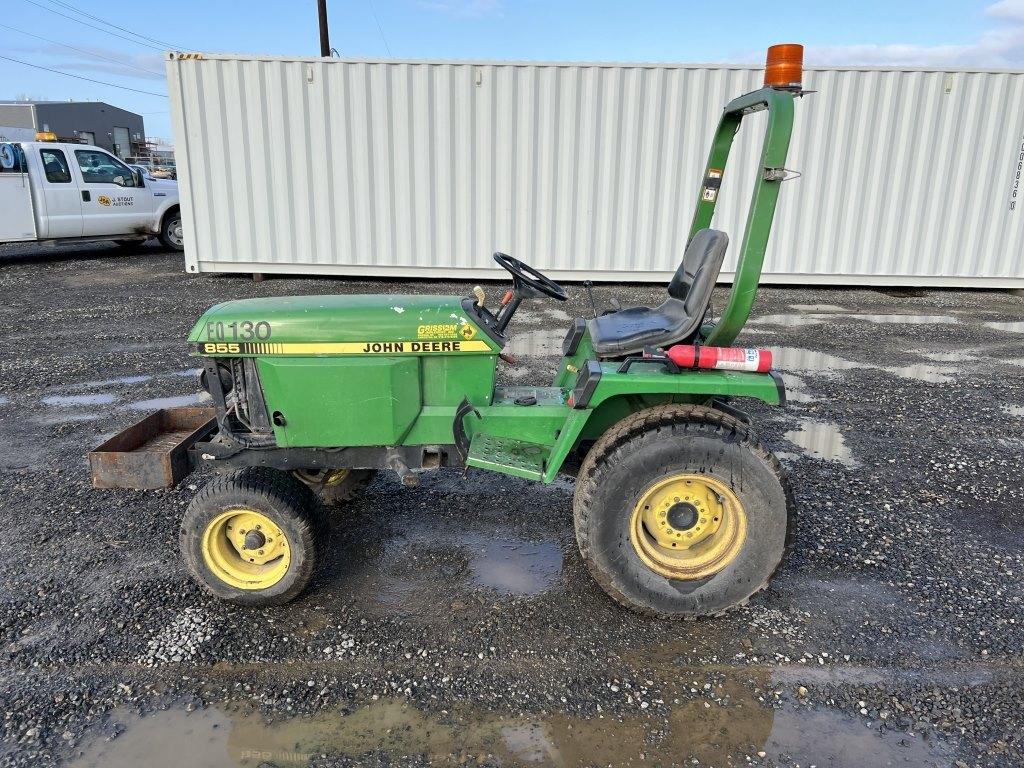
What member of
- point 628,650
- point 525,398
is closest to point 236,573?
point 525,398

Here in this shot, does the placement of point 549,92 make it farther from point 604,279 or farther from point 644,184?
point 604,279

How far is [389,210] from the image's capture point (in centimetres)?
938

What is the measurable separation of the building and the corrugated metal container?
30.8 m

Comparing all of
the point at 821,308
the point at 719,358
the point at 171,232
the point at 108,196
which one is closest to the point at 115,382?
the point at 719,358

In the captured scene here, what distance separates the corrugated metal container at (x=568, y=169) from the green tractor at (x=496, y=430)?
6.53 meters

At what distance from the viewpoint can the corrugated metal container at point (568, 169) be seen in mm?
8930

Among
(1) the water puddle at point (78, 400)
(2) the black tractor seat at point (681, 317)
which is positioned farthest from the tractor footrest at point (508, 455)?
(1) the water puddle at point (78, 400)

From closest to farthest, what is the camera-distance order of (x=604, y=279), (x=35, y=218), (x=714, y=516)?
1. (x=714, y=516)
2. (x=604, y=279)
3. (x=35, y=218)

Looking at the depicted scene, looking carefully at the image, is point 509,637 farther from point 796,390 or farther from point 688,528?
point 796,390

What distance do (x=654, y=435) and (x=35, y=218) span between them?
11684mm

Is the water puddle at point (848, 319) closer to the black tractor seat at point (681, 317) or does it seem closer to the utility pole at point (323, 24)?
the black tractor seat at point (681, 317)

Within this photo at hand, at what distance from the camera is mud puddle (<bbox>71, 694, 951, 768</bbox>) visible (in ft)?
7.09

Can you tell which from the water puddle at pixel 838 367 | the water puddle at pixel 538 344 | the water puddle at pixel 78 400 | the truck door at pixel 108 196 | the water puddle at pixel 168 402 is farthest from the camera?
the truck door at pixel 108 196

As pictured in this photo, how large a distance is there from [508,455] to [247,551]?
1.10 metres
